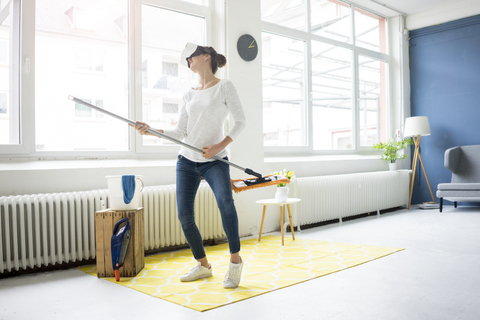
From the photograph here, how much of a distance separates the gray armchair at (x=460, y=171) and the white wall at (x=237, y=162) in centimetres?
144

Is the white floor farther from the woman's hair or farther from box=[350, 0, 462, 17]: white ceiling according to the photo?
box=[350, 0, 462, 17]: white ceiling

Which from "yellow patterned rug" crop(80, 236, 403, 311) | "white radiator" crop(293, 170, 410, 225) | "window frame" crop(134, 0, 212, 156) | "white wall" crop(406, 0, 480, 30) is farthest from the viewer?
"white wall" crop(406, 0, 480, 30)

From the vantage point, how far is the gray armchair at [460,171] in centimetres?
522

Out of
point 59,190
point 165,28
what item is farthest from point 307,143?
point 59,190

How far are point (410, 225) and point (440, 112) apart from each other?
95.1 inches

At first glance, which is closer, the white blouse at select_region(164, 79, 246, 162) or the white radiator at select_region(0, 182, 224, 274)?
the white blouse at select_region(164, 79, 246, 162)

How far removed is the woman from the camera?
7.54ft

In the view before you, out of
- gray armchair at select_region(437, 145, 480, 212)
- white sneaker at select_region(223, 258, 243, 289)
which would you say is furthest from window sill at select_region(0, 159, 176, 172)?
gray armchair at select_region(437, 145, 480, 212)

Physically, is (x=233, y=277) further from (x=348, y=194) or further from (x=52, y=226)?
(x=348, y=194)

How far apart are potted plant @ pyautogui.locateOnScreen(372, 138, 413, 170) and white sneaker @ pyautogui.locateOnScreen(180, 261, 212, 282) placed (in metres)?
3.99

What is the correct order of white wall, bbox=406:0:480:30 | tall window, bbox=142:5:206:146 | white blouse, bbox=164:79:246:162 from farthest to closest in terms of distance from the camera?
white wall, bbox=406:0:480:30, tall window, bbox=142:5:206:146, white blouse, bbox=164:79:246:162

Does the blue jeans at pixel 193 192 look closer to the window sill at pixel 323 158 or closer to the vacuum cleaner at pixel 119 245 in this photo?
the vacuum cleaner at pixel 119 245

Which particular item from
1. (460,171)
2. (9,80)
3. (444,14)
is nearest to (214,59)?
(9,80)

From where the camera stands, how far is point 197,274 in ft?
8.19
